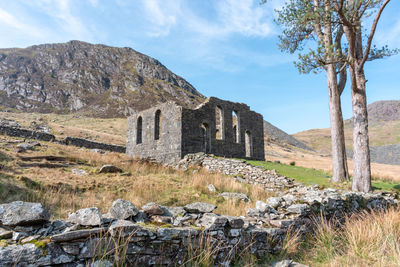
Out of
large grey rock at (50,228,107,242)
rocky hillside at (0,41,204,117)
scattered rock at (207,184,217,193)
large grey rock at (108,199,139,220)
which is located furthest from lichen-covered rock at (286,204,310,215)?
rocky hillside at (0,41,204,117)

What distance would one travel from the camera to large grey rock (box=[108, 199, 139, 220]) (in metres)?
3.99

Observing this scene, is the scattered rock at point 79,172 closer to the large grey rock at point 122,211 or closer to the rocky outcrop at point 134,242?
the rocky outcrop at point 134,242

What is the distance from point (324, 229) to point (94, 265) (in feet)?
17.6

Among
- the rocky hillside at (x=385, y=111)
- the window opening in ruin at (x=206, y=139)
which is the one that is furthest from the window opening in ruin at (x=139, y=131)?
the rocky hillside at (x=385, y=111)

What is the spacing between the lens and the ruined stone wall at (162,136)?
17.7m

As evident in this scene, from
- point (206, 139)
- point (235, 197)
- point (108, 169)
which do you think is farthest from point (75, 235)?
point (206, 139)

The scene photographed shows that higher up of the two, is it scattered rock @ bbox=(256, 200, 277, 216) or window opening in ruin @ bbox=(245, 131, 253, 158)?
window opening in ruin @ bbox=(245, 131, 253, 158)

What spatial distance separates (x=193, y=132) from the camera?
709 inches

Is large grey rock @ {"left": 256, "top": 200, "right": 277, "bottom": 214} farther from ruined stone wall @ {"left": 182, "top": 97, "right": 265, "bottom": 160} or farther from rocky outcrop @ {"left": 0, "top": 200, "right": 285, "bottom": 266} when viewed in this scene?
ruined stone wall @ {"left": 182, "top": 97, "right": 265, "bottom": 160}

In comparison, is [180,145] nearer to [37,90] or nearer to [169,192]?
[169,192]

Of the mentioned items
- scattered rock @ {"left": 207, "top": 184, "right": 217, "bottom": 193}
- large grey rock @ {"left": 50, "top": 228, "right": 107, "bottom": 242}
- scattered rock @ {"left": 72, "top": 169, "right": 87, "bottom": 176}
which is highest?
scattered rock @ {"left": 72, "top": 169, "right": 87, "bottom": 176}

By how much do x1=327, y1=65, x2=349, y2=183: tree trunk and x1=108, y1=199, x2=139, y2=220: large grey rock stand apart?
11706 millimetres

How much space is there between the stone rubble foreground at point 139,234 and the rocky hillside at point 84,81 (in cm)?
7189

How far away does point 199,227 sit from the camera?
429cm
